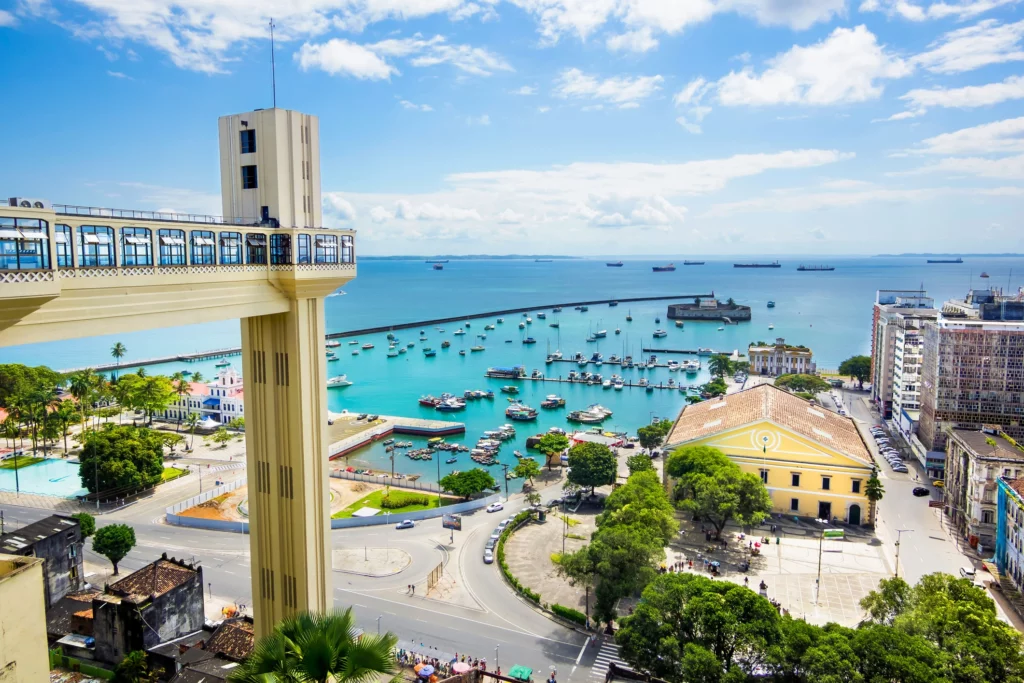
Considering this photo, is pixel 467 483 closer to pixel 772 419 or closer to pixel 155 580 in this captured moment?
pixel 772 419

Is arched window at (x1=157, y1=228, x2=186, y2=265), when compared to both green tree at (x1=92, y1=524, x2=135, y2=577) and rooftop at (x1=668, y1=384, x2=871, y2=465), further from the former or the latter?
rooftop at (x1=668, y1=384, x2=871, y2=465)

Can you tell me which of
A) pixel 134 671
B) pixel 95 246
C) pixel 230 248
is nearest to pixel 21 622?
pixel 95 246

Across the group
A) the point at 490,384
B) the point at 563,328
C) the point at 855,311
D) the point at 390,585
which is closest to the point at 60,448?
the point at 390,585

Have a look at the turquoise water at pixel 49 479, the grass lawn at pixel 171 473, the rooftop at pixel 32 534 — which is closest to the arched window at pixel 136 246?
the rooftop at pixel 32 534

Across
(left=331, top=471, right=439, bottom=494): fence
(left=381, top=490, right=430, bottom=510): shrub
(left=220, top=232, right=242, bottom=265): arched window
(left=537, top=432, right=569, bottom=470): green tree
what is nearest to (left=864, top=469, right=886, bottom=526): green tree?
(left=537, top=432, right=569, bottom=470): green tree

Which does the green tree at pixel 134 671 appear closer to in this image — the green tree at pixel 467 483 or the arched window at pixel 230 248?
the arched window at pixel 230 248

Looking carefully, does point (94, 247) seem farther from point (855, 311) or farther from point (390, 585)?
point (855, 311)

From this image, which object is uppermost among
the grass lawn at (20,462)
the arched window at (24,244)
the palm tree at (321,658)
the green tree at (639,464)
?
the arched window at (24,244)
